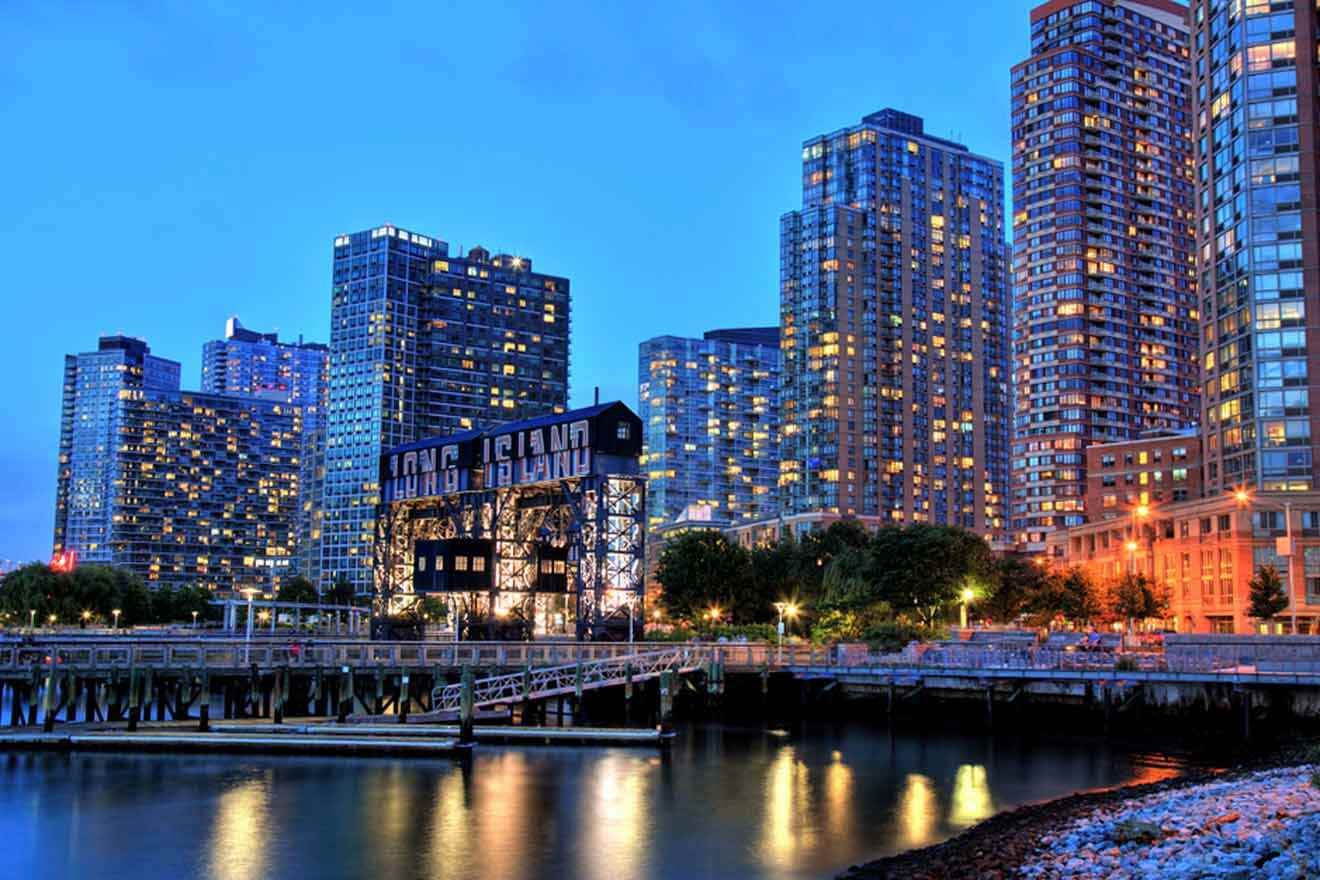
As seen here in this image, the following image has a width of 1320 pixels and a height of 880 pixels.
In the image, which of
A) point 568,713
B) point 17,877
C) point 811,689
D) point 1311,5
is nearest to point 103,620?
point 568,713

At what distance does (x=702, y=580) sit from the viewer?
13062 cm

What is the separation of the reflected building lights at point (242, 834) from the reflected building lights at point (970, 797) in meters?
24.0

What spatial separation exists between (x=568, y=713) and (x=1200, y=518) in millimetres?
85983

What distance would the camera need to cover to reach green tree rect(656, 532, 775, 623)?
130750 mm

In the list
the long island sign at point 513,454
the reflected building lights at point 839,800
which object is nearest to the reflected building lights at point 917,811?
the reflected building lights at point 839,800

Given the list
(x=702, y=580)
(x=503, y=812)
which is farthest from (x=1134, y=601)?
(x=503, y=812)

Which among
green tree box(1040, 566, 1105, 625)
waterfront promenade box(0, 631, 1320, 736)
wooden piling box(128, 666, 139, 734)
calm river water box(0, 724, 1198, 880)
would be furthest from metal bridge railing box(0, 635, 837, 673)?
green tree box(1040, 566, 1105, 625)

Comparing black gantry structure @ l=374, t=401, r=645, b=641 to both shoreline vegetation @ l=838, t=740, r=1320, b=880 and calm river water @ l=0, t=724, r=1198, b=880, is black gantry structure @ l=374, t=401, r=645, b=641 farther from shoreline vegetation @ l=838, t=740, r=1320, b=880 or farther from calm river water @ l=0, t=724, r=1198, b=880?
shoreline vegetation @ l=838, t=740, r=1320, b=880

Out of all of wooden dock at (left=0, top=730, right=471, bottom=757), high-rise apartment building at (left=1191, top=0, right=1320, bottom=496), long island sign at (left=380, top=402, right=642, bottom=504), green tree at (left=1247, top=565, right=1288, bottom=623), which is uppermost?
high-rise apartment building at (left=1191, top=0, right=1320, bottom=496)

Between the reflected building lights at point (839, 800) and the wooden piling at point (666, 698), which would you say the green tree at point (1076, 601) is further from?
the reflected building lights at point (839, 800)

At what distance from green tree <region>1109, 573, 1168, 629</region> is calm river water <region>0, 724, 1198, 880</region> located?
5704cm

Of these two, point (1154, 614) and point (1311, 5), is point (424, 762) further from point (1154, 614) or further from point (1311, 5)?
point (1311, 5)

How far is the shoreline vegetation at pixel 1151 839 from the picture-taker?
2955cm

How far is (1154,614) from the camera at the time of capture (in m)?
122
